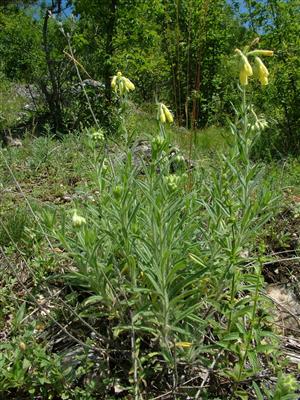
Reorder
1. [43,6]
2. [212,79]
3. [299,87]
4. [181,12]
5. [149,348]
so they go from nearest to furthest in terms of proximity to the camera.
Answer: [149,348], [299,87], [43,6], [181,12], [212,79]

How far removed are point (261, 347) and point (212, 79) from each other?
10.6 m

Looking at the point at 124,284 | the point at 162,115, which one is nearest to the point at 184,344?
the point at 124,284

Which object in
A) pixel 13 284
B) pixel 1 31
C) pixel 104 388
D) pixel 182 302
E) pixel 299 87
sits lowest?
pixel 104 388

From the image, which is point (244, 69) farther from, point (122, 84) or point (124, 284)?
point (124, 284)

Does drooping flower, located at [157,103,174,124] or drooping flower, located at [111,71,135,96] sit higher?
drooping flower, located at [111,71,135,96]

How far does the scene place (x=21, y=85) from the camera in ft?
40.7

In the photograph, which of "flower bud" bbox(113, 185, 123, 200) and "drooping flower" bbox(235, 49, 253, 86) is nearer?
"drooping flower" bbox(235, 49, 253, 86)

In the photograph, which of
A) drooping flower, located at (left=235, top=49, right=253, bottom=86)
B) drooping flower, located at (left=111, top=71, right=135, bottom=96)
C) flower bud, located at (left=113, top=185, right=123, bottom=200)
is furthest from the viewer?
drooping flower, located at (left=111, top=71, right=135, bottom=96)

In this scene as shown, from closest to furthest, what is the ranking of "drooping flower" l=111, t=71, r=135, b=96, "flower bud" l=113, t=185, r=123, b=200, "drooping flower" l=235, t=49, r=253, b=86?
"drooping flower" l=235, t=49, r=253, b=86 → "flower bud" l=113, t=185, r=123, b=200 → "drooping flower" l=111, t=71, r=135, b=96

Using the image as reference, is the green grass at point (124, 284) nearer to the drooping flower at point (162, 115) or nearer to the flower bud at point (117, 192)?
the flower bud at point (117, 192)

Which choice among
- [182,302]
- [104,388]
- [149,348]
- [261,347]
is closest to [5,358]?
[104,388]

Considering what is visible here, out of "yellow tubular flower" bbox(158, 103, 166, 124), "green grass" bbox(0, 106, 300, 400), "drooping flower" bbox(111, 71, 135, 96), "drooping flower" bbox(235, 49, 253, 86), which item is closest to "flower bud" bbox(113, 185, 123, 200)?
"green grass" bbox(0, 106, 300, 400)

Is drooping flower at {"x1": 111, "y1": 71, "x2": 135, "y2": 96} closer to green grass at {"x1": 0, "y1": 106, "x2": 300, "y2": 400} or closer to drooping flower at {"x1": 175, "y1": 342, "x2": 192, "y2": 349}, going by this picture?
green grass at {"x1": 0, "y1": 106, "x2": 300, "y2": 400}

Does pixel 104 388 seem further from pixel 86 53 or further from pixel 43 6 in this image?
pixel 43 6
